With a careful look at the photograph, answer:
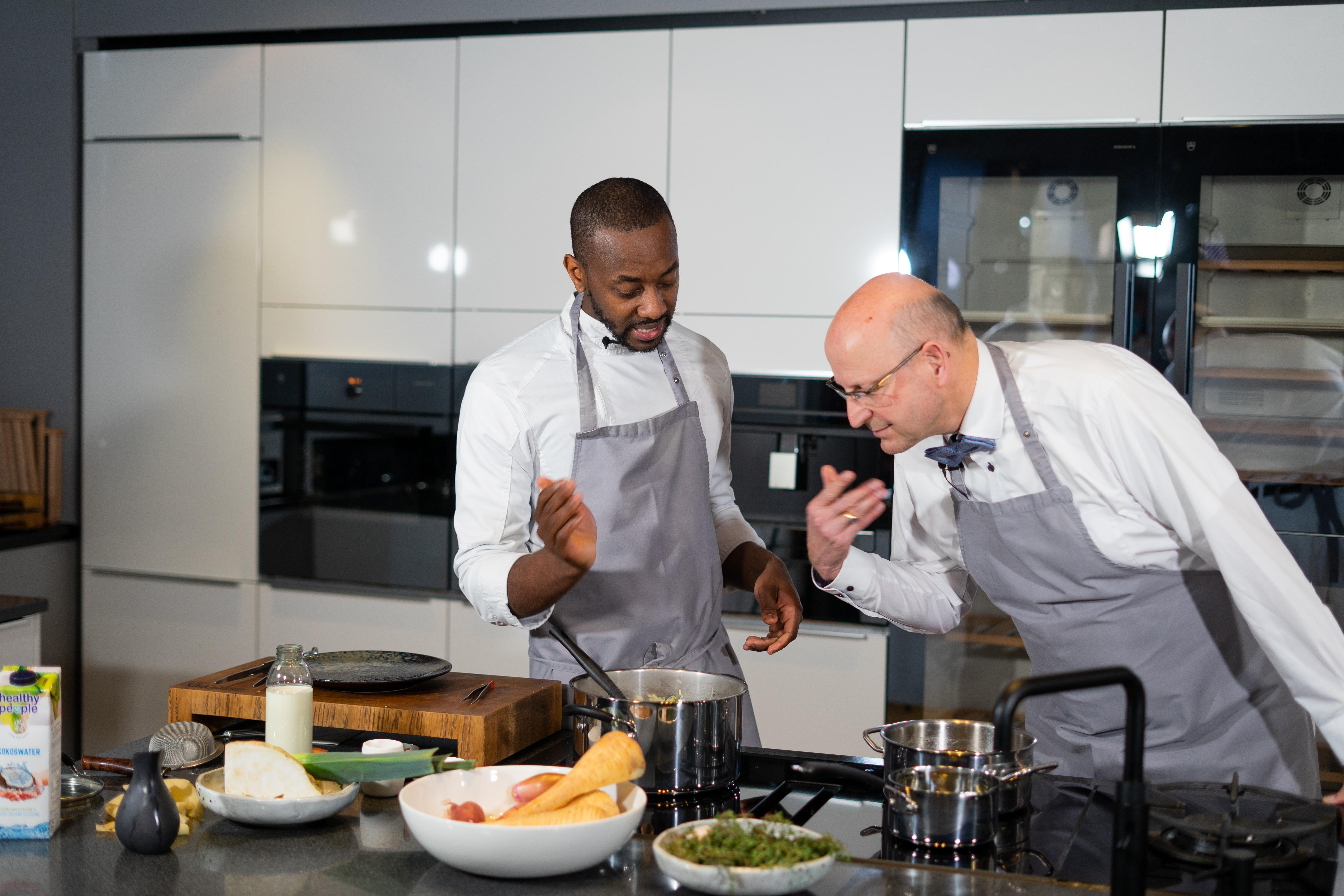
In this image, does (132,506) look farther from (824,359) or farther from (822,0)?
(822,0)

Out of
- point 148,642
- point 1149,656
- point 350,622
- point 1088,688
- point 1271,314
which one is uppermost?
point 1271,314

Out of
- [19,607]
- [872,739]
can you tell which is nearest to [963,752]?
[872,739]

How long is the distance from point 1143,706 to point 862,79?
7.48 feet

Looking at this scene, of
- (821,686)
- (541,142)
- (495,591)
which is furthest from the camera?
(541,142)

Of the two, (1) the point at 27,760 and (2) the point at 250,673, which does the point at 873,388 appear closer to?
(2) the point at 250,673

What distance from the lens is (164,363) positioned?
348 centimetres

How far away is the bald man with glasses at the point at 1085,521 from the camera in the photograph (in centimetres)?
156

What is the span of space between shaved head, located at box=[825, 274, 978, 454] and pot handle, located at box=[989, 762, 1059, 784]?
51cm

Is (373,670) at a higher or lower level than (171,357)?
lower

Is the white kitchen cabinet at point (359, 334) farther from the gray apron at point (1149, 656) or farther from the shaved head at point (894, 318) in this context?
the gray apron at point (1149, 656)

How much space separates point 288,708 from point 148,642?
2436mm

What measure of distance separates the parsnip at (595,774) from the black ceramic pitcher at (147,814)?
1.17ft

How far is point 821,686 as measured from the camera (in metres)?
2.99

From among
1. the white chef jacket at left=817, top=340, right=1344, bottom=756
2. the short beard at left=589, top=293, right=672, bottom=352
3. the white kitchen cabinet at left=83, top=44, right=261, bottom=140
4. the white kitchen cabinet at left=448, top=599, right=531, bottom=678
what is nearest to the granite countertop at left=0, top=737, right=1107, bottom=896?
the white chef jacket at left=817, top=340, right=1344, bottom=756
